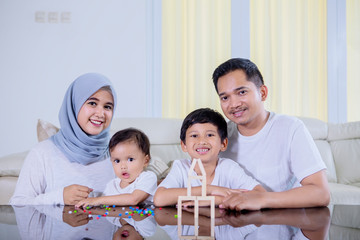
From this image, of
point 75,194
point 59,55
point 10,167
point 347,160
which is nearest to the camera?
point 75,194

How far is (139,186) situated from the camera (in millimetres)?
1467

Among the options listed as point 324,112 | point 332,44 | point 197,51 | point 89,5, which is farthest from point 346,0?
point 89,5

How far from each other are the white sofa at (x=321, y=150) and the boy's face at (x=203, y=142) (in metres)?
0.56

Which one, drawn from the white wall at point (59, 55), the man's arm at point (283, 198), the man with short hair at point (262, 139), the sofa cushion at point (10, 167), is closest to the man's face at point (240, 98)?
the man with short hair at point (262, 139)

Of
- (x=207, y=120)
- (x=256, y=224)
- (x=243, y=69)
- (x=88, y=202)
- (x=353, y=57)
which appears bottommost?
(x=88, y=202)

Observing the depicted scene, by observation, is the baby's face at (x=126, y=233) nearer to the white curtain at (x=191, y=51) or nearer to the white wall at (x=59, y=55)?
the white wall at (x=59, y=55)

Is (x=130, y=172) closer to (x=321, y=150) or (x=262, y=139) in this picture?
(x=262, y=139)

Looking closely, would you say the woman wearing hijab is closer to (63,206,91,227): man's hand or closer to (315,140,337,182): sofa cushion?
(63,206,91,227): man's hand

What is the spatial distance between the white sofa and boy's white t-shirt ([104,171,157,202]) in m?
0.45

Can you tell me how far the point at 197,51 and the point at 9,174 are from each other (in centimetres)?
237

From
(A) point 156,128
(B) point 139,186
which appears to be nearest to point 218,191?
(B) point 139,186

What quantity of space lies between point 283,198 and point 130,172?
672 millimetres

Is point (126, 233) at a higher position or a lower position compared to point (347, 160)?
higher

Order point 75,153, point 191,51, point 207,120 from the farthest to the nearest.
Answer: point 191,51
point 75,153
point 207,120
